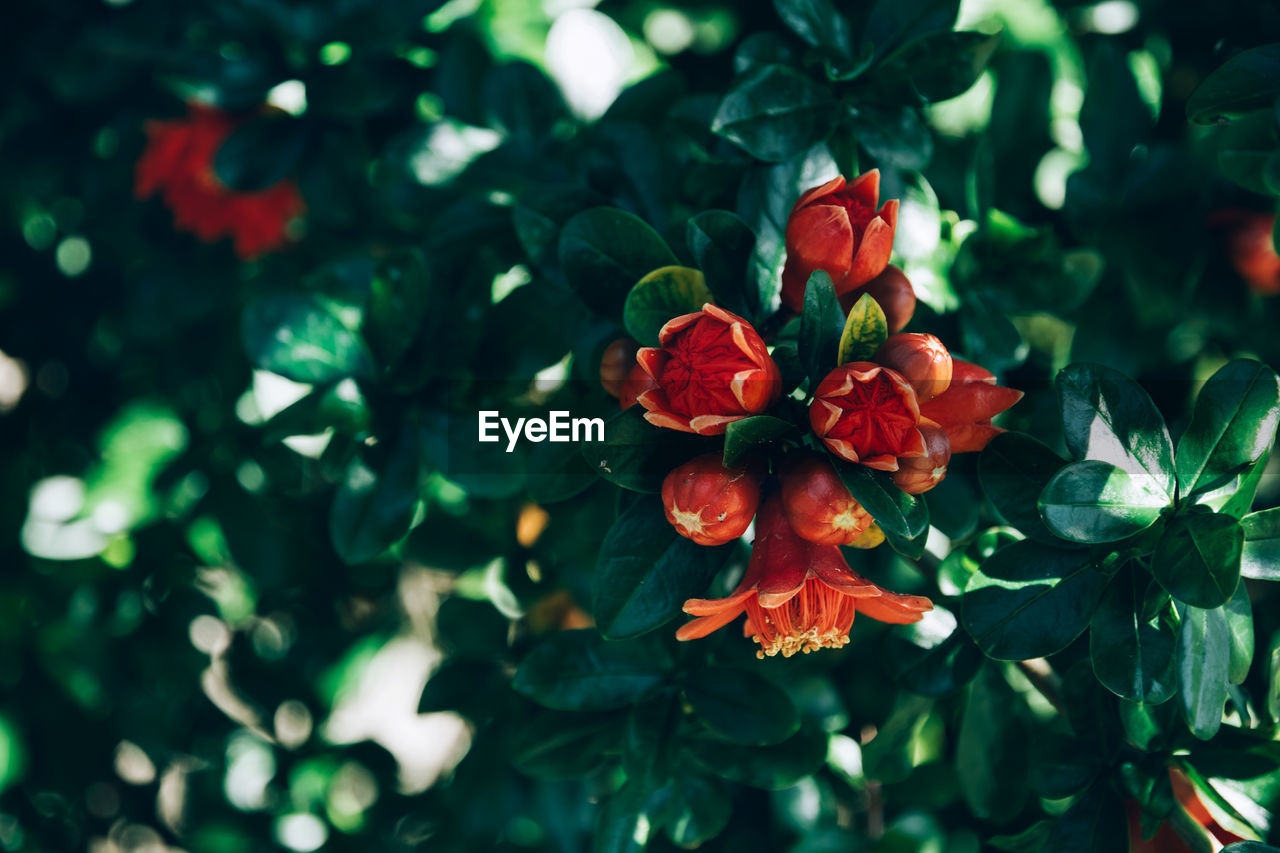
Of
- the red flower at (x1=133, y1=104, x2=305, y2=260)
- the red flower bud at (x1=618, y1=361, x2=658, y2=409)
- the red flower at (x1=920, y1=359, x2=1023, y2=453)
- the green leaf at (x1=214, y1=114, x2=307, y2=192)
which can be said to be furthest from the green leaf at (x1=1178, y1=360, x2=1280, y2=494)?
the red flower at (x1=133, y1=104, x2=305, y2=260)

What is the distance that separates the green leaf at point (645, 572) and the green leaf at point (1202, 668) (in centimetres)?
40

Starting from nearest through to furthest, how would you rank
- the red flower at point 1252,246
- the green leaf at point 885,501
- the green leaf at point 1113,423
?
the green leaf at point 885,501 → the green leaf at point 1113,423 → the red flower at point 1252,246

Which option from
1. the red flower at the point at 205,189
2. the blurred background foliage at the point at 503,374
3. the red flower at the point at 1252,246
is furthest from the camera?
the red flower at the point at 205,189

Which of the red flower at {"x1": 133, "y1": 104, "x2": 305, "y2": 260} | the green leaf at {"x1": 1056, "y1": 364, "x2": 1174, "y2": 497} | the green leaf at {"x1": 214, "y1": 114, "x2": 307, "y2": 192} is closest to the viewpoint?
the green leaf at {"x1": 1056, "y1": 364, "x2": 1174, "y2": 497}

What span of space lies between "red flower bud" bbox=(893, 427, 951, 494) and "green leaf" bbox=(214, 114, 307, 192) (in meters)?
1.07

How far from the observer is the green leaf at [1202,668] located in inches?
27.0

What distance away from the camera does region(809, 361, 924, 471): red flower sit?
25.5 inches

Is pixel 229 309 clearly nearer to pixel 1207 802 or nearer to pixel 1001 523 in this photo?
pixel 1001 523

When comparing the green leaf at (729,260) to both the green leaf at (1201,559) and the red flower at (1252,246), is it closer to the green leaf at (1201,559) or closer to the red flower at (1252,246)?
the green leaf at (1201,559)

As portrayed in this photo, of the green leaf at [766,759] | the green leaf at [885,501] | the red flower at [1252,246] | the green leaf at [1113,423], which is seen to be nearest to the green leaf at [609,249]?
Answer: the green leaf at [885,501]

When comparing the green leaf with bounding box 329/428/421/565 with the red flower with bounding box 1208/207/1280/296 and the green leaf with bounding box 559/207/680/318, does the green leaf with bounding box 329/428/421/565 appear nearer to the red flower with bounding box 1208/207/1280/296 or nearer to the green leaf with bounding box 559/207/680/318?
the green leaf with bounding box 559/207/680/318

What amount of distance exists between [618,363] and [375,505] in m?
0.39

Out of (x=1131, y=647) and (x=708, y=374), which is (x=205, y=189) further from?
(x=1131, y=647)

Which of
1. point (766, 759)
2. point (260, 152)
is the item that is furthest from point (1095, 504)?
point (260, 152)
